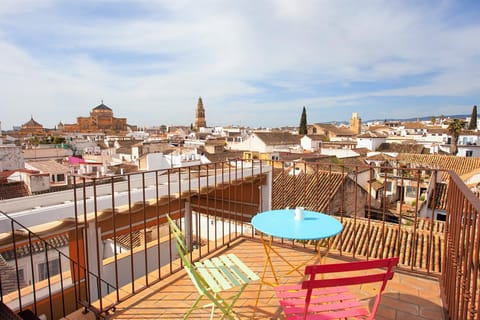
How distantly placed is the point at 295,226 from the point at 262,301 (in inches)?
35.1

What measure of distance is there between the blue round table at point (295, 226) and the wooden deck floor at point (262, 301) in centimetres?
82

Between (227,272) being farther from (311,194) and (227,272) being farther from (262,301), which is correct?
(311,194)

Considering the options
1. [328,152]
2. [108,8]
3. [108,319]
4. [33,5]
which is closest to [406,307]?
[108,319]

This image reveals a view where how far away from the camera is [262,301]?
3.04m

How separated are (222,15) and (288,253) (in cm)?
642

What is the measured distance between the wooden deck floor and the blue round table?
2.70 ft

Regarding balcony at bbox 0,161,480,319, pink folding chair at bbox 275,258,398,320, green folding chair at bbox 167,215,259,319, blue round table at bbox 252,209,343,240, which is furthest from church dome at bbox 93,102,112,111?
pink folding chair at bbox 275,258,398,320

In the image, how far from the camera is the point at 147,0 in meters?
6.28

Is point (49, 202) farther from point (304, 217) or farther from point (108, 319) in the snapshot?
point (304, 217)

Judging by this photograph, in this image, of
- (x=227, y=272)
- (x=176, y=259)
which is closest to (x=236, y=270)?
(x=227, y=272)

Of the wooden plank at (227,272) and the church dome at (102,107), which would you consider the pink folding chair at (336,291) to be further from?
the church dome at (102,107)

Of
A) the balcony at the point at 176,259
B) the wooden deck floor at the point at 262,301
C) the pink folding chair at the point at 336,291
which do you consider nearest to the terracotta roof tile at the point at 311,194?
the balcony at the point at 176,259

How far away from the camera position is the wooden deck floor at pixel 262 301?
2785 mm

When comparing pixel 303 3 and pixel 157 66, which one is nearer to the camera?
pixel 303 3
